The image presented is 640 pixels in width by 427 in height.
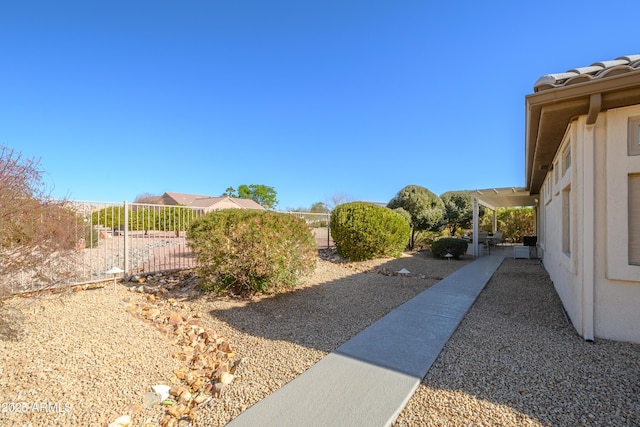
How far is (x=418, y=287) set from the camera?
7105mm

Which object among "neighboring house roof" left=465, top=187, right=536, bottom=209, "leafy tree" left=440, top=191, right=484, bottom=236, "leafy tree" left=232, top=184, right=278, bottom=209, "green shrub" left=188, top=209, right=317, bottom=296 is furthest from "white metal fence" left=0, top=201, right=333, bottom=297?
"leafy tree" left=232, top=184, right=278, bottom=209

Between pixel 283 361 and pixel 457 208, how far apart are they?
1745 centimetres

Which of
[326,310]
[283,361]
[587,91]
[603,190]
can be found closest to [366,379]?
[283,361]

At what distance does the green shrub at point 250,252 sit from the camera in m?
5.57

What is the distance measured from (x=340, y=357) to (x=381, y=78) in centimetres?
1148

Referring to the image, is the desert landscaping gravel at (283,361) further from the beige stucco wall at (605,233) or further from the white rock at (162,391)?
the beige stucco wall at (605,233)

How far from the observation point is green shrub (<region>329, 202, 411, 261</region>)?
10.5 meters

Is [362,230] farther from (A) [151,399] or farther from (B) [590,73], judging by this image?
(A) [151,399]

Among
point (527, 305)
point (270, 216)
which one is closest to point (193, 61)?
point (270, 216)

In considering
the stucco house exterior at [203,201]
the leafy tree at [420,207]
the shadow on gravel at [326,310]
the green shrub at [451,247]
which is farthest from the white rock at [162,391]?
the stucco house exterior at [203,201]

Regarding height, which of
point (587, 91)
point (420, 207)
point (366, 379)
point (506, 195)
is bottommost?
point (366, 379)

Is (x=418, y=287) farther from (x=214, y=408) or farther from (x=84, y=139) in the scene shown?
(x=84, y=139)

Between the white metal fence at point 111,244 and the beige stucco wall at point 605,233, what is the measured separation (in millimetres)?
5640

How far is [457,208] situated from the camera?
17.9m
